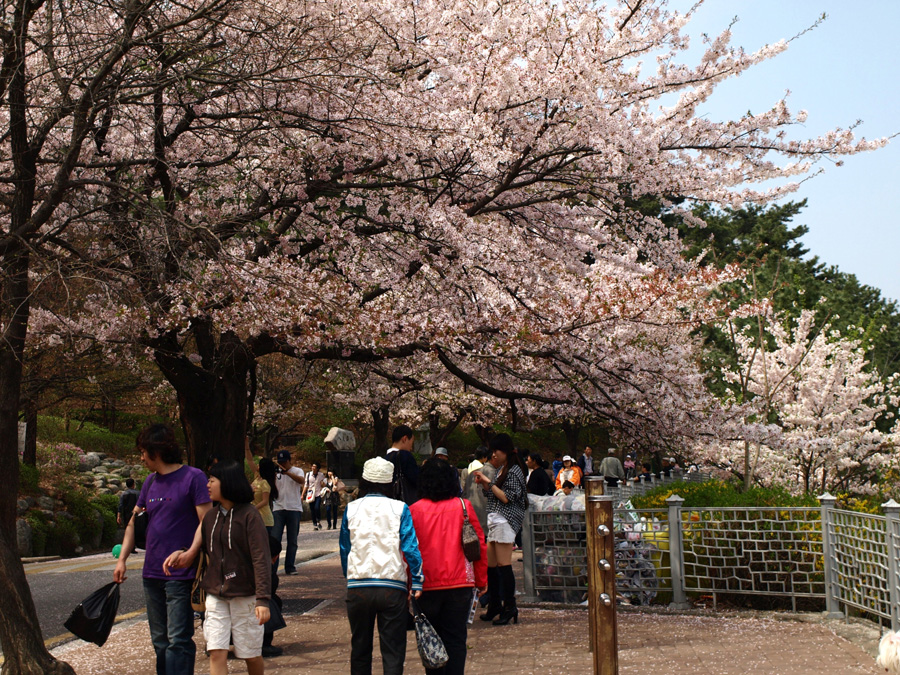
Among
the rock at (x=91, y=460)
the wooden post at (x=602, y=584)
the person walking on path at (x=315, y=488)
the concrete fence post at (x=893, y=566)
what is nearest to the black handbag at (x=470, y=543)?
the wooden post at (x=602, y=584)

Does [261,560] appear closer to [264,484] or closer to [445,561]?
[445,561]

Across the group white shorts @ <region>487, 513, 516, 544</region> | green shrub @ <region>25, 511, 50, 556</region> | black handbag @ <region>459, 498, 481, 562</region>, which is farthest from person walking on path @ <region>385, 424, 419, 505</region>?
green shrub @ <region>25, 511, 50, 556</region>

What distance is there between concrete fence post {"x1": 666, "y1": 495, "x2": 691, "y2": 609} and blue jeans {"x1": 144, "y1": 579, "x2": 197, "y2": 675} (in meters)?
5.87

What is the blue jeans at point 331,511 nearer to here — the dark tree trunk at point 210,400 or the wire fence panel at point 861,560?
the dark tree trunk at point 210,400

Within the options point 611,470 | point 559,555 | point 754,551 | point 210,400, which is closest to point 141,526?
point 210,400

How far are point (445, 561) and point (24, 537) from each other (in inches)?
627

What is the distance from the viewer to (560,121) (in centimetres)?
1072

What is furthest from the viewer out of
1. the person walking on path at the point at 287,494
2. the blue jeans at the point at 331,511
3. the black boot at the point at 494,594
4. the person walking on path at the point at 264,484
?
the blue jeans at the point at 331,511

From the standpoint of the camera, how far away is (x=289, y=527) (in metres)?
→ 12.9

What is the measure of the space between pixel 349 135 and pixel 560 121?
2561mm

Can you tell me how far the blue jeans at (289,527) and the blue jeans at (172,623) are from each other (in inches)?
170

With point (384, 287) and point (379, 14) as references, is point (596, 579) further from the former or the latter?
point (379, 14)

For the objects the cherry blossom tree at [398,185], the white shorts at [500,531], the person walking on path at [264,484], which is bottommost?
the white shorts at [500,531]

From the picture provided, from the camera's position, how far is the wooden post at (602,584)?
5586 mm
